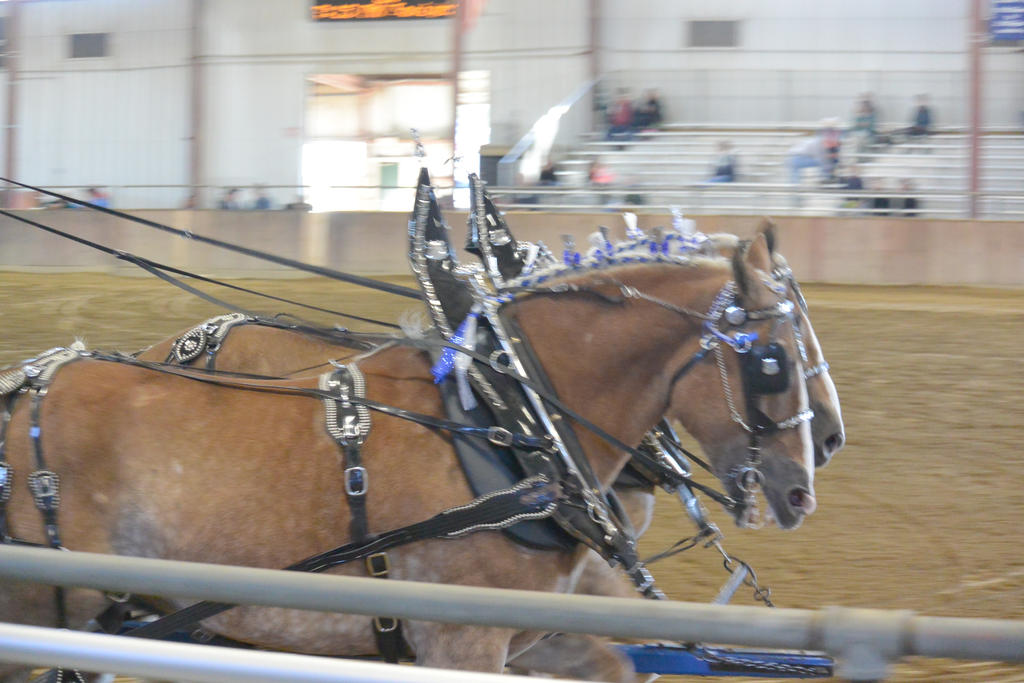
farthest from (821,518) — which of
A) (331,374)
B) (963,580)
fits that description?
(331,374)

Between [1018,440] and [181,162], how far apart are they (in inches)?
530

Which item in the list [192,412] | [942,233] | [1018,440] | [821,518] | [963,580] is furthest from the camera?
[942,233]

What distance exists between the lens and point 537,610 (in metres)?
1.41

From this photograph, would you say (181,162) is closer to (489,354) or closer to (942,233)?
(942,233)

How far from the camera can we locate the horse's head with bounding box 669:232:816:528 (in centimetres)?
270

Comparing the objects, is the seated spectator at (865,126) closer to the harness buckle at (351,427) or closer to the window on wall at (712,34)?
the window on wall at (712,34)

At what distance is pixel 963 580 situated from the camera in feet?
15.8

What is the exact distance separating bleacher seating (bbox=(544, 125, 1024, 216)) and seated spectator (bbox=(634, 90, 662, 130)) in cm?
18

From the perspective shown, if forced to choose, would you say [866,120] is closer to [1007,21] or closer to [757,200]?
[1007,21]

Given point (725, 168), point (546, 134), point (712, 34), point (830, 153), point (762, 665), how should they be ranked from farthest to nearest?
point (712, 34) < point (546, 134) < point (725, 168) < point (830, 153) < point (762, 665)

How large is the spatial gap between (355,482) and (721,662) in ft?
4.27

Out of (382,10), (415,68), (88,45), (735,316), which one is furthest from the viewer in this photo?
(88,45)

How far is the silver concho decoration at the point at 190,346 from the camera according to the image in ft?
13.1

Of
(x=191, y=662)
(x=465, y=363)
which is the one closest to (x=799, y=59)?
(x=465, y=363)
